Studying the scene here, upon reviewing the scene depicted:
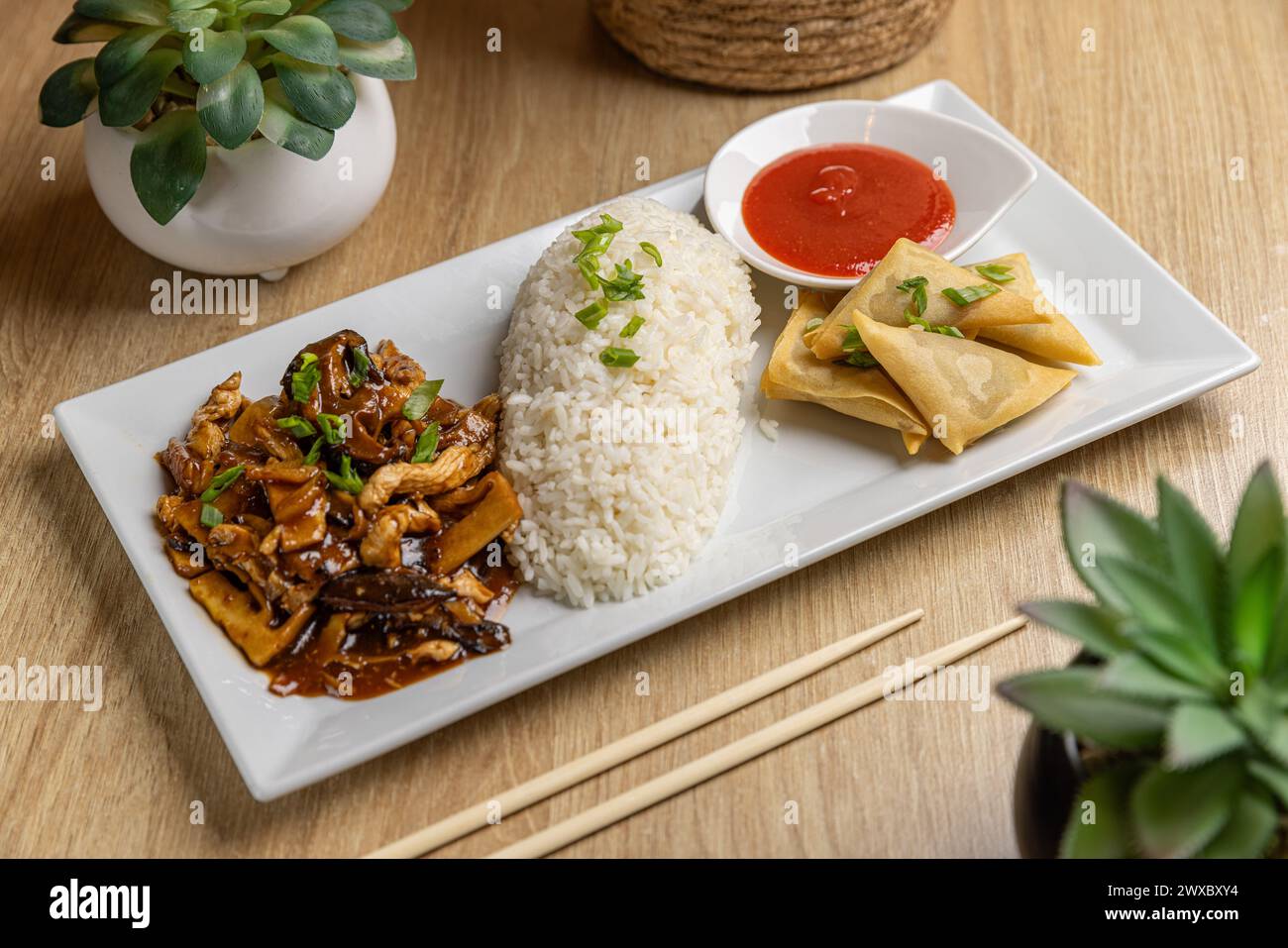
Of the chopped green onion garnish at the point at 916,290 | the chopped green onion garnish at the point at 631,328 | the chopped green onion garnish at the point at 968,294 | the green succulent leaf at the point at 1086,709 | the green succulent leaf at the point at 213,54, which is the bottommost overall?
the chopped green onion garnish at the point at 968,294

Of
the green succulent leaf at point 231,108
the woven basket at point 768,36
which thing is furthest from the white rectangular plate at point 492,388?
the woven basket at point 768,36

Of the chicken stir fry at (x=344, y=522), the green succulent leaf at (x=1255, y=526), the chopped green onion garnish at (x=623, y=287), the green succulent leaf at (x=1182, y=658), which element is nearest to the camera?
the green succulent leaf at (x=1182, y=658)

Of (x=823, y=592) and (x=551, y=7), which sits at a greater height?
(x=551, y=7)

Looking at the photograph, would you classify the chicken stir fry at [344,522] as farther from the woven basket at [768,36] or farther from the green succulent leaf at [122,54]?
the woven basket at [768,36]

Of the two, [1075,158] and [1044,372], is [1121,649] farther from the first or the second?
[1075,158]

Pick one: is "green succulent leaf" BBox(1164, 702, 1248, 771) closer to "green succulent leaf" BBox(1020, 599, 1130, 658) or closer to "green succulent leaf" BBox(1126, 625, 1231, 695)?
"green succulent leaf" BBox(1126, 625, 1231, 695)

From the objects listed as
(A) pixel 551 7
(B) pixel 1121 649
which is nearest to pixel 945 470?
(B) pixel 1121 649

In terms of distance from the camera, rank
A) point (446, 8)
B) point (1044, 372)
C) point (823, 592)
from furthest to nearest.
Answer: point (446, 8) < point (1044, 372) < point (823, 592)
